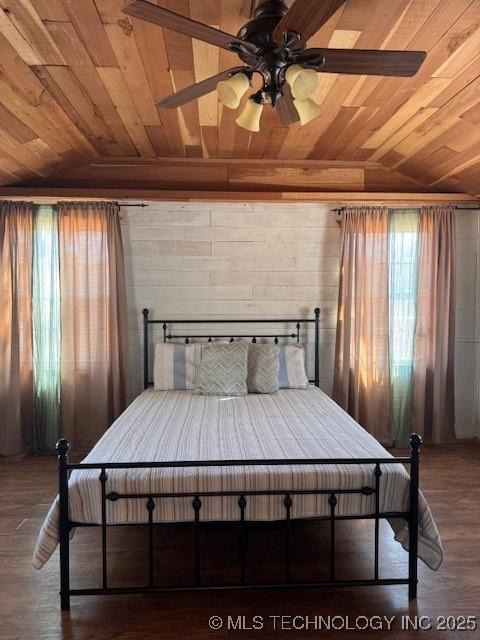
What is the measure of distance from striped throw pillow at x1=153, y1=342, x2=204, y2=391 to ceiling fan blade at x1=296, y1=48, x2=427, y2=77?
2422 mm

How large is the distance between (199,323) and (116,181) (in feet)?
4.62

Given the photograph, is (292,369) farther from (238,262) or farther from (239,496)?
(239,496)

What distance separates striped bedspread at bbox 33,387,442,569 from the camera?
80.4 inches

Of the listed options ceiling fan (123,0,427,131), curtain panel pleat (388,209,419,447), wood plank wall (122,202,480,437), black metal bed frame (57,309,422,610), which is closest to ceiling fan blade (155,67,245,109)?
ceiling fan (123,0,427,131)

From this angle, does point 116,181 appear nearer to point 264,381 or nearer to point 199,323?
point 199,323

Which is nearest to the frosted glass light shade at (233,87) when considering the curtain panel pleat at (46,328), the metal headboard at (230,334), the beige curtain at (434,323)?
the metal headboard at (230,334)

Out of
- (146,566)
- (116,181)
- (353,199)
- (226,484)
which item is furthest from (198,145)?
(146,566)

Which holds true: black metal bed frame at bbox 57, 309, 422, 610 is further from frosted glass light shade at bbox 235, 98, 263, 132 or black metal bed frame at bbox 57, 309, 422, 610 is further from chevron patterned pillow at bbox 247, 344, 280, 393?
frosted glass light shade at bbox 235, 98, 263, 132

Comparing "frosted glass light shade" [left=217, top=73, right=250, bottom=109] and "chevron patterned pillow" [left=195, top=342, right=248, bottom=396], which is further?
"chevron patterned pillow" [left=195, top=342, right=248, bottom=396]

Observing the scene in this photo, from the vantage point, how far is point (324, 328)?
13.6 feet

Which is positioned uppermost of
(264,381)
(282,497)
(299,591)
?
(264,381)

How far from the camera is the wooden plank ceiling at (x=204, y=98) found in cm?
195

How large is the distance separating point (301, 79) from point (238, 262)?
8.17ft

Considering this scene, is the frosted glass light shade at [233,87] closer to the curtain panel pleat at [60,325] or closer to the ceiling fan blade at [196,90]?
the ceiling fan blade at [196,90]
